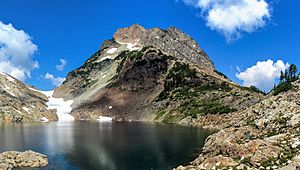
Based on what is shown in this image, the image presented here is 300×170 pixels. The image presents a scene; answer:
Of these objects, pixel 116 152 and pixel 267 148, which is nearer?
pixel 267 148

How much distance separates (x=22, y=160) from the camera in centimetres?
6900

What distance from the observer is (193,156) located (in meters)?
76.7

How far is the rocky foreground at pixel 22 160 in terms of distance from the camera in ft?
218

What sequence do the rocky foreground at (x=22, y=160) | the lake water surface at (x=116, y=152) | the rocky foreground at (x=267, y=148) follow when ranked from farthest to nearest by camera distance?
the lake water surface at (x=116, y=152) < the rocky foreground at (x=22, y=160) < the rocky foreground at (x=267, y=148)

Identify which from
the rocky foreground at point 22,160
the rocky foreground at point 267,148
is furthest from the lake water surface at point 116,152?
the rocky foreground at point 267,148

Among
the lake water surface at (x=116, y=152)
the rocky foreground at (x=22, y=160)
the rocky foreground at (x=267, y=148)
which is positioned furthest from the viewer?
the lake water surface at (x=116, y=152)

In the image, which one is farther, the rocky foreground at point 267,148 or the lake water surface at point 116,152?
the lake water surface at point 116,152

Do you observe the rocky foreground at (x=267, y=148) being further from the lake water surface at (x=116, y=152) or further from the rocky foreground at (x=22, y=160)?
the rocky foreground at (x=22, y=160)

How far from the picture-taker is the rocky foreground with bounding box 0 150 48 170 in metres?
66.3

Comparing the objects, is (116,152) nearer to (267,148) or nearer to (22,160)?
(22,160)

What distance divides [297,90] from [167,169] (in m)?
50.7

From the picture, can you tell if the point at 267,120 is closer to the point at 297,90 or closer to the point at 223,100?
the point at 297,90

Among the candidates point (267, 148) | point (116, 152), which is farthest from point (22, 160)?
point (267, 148)

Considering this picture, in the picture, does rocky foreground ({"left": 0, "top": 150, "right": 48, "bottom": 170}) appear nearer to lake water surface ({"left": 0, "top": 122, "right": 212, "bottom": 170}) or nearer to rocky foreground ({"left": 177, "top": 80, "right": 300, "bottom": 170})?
lake water surface ({"left": 0, "top": 122, "right": 212, "bottom": 170})
